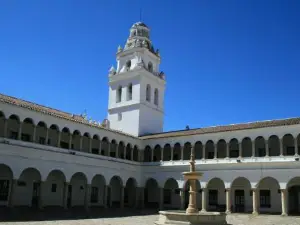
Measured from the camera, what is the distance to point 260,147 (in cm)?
3053

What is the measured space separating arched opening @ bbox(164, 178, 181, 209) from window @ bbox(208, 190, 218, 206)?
293cm

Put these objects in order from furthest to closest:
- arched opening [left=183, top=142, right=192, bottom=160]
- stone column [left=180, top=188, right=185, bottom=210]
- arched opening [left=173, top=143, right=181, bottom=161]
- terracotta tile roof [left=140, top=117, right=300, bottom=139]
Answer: arched opening [left=173, top=143, right=181, bottom=161] → arched opening [left=183, top=142, right=192, bottom=160] → stone column [left=180, top=188, right=185, bottom=210] → terracotta tile roof [left=140, top=117, right=300, bottom=139]

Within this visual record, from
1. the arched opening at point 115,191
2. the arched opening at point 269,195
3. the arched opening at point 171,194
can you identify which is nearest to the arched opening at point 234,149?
the arched opening at point 269,195

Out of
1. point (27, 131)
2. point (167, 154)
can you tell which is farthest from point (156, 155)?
point (27, 131)

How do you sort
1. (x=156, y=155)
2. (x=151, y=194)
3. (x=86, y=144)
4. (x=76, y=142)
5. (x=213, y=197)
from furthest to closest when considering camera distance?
(x=151, y=194)
(x=156, y=155)
(x=213, y=197)
(x=86, y=144)
(x=76, y=142)

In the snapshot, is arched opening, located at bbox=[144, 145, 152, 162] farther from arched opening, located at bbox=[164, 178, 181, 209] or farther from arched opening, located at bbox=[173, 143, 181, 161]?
arched opening, located at bbox=[164, 178, 181, 209]

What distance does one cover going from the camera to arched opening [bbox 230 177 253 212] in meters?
Result: 31.4

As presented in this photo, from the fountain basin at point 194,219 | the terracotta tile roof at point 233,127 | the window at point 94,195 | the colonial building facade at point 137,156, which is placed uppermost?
the terracotta tile roof at point 233,127

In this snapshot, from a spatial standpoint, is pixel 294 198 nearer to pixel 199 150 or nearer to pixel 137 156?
pixel 199 150

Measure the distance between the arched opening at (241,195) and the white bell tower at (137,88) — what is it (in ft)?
35.1

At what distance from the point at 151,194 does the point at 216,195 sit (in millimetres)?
6794

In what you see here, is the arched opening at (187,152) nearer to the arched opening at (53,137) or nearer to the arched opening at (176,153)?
the arched opening at (176,153)

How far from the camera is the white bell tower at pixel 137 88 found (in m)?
37.8

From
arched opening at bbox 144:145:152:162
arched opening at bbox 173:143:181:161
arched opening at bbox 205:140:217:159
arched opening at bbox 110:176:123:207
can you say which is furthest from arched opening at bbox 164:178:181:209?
arched opening at bbox 205:140:217:159
